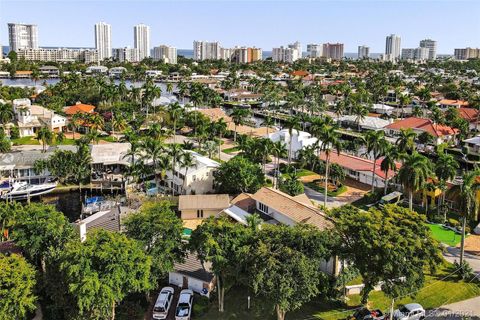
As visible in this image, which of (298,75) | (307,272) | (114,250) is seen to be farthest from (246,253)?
(298,75)

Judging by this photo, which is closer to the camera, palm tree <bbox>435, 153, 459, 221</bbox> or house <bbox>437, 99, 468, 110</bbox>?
palm tree <bbox>435, 153, 459, 221</bbox>

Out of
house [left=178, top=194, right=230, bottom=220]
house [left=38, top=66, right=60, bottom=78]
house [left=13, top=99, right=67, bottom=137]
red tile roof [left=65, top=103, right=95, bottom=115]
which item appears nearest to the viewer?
house [left=178, top=194, right=230, bottom=220]

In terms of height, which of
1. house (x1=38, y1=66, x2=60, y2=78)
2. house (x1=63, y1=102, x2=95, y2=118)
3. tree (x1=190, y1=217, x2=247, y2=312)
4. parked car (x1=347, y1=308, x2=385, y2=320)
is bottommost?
parked car (x1=347, y1=308, x2=385, y2=320)

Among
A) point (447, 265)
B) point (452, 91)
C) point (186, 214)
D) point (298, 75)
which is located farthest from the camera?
point (298, 75)

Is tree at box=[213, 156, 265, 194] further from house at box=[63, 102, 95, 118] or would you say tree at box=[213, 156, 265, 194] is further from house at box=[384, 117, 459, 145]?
house at box=[63, 102, 95, 118]

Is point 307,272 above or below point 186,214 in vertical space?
above

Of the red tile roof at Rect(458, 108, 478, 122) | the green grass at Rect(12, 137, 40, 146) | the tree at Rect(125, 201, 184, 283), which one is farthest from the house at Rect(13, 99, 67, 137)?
the red tile roof at Rect(458, 108, 478, 122)

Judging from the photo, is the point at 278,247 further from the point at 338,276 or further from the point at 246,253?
the point at 338,276

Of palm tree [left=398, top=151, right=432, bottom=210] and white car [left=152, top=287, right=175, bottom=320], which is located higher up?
palm tree [left=398, top=151, right=432, bottom=210]
